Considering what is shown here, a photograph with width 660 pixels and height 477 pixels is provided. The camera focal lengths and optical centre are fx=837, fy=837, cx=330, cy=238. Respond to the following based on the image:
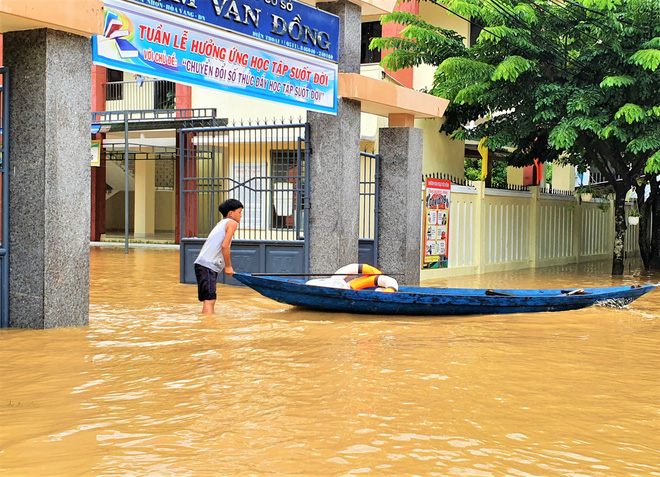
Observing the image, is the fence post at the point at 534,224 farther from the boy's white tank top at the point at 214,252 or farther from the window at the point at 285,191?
the boy's white tank top at the point at 214,252

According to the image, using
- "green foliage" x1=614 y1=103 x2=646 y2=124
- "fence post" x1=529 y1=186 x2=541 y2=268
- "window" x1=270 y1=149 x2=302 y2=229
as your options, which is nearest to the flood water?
"window" x1=270 y1=149 x2=302 y2=229

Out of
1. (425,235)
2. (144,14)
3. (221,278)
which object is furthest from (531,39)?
(144,14)

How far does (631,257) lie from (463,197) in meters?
14.2

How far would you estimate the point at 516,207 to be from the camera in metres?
22.2

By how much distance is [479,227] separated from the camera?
65.7 feet

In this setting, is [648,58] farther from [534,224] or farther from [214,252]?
[214,252]

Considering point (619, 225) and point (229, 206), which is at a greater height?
point (229, 206)

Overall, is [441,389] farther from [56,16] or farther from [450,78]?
[450,78]

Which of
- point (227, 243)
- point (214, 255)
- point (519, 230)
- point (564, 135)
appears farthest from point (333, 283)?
point (519, 230)

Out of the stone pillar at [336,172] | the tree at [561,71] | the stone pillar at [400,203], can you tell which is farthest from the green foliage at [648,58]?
the stone pillar at [336,172]

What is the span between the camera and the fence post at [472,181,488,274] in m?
20.0

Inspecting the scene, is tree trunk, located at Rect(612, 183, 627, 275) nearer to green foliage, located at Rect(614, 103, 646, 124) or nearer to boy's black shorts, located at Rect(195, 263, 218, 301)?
green foliage, located at Rect(614, 103, 646, 124)

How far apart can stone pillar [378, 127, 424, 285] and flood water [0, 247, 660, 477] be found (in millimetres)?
4170

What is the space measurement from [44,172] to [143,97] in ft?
70.1
